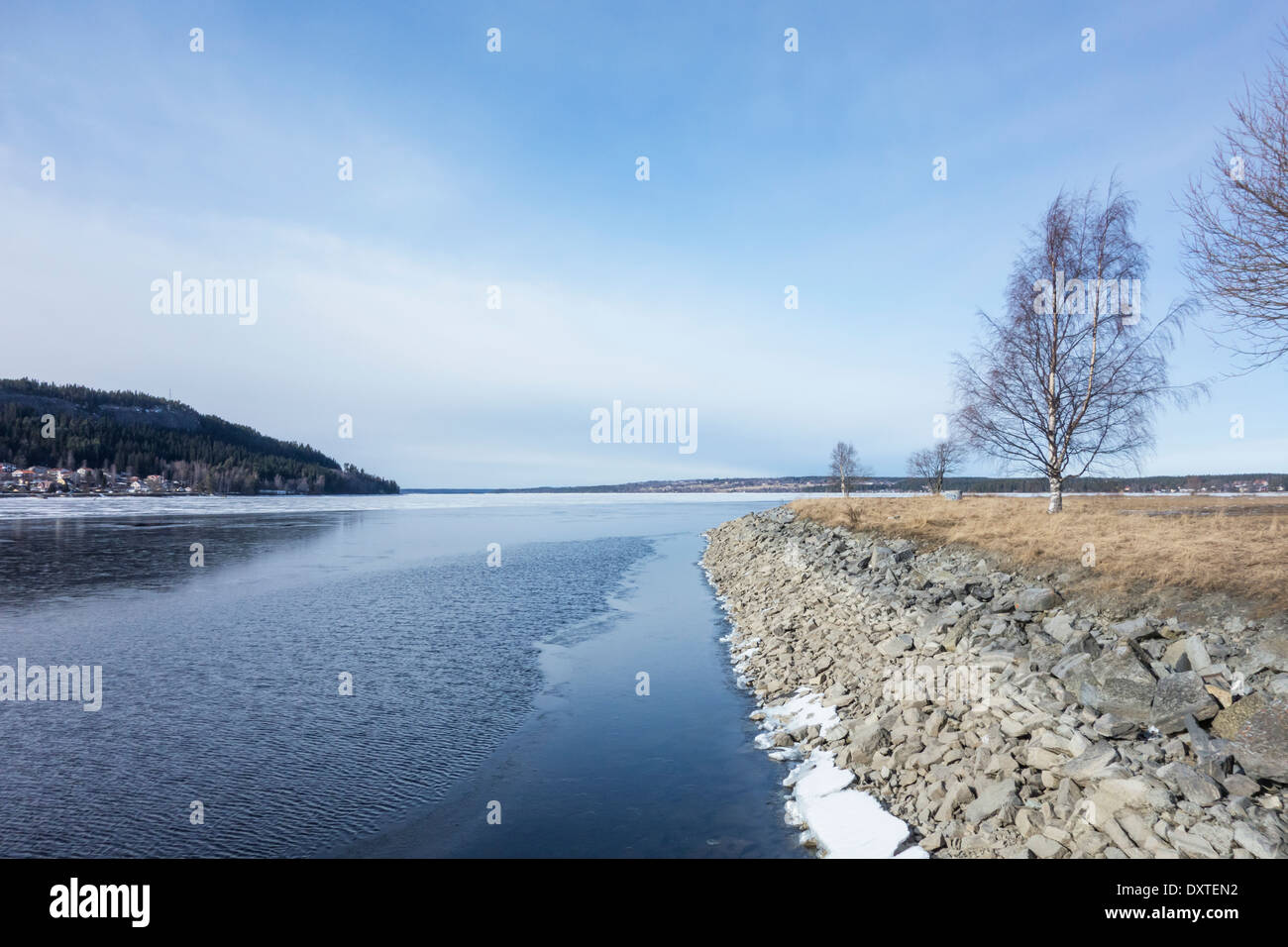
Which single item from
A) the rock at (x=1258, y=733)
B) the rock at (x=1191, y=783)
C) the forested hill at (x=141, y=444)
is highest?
the forested hill at (x=141, y=444)

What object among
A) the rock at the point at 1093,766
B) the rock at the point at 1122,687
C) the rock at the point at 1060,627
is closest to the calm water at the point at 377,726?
the rock at the point at 1093,766

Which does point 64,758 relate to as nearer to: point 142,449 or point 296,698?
point 296,698

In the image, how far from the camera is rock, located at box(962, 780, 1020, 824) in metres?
6.67

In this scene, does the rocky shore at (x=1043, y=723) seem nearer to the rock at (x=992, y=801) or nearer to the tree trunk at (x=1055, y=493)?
the rock at (x=992, y=801)

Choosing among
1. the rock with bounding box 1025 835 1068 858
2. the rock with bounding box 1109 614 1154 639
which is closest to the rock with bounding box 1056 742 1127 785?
the rock with bounding box 1025 835 1068 858

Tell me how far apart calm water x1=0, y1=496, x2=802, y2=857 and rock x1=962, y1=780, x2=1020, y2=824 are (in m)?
2.24

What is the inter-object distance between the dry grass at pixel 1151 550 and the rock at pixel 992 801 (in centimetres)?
487

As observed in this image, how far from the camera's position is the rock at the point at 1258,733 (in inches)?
227

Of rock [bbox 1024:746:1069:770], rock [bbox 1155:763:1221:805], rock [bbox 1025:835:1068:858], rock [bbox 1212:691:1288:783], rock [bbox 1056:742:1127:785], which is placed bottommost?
rock [bbox 1025:835:1068:858]

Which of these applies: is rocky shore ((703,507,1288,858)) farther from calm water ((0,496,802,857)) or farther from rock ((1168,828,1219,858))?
calm water ((0,496,802,857))

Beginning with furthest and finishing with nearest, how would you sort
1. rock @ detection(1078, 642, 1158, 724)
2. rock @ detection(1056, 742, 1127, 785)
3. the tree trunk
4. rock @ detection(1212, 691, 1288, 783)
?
1. the tree trunk
2. rock @ detection(1078, 642, 1158, 724)
3. rock @ detection(1056, 742, 1127, 785)
4. rock @ detection(1212, 691, 1288, 783)

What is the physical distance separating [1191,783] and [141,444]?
609 feet

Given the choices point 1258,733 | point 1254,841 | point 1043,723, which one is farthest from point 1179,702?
point 1254,841
